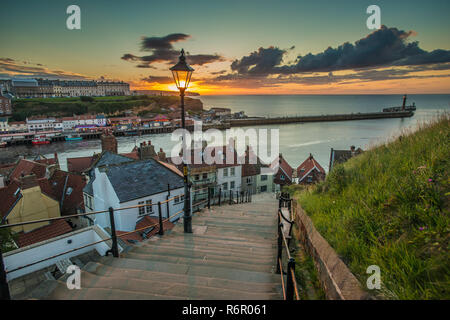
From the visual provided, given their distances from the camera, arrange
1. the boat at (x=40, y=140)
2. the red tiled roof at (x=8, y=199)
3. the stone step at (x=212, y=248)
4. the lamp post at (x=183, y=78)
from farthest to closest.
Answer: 1. the boat at (x=40, y=140)
2. the red tiled roof at (x=8, y=199)
3. the lamp post at (x=183, y=78)
4. the stone step at (x=212, y=248)

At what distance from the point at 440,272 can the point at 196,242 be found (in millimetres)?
4679

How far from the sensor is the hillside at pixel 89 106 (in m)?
135

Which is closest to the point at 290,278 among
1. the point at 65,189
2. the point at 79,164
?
the point at 65,189

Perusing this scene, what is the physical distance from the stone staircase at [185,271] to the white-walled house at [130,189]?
10.6 m

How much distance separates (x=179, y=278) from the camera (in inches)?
151

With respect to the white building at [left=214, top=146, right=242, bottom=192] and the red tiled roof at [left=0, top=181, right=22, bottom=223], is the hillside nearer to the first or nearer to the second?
the red tiled roof at [left=0, top=181, right=22, bottom=223]

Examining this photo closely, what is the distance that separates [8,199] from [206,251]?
22.6 meters

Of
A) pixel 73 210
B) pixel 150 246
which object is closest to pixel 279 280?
pixel 150 246

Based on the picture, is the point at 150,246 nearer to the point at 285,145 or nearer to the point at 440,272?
the point at 440,272

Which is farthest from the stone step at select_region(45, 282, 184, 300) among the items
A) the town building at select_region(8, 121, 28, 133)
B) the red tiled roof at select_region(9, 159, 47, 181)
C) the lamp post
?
the town building at select_region(8, 121, 28, 133)

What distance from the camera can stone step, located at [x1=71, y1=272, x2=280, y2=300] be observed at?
3.33m

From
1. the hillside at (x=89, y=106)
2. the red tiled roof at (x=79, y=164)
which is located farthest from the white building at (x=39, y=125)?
the red tiled roof at (x=79, y=164)

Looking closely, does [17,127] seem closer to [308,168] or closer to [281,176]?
[281,176]

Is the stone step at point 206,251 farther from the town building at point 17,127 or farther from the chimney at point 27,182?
the town building at point 17,127
